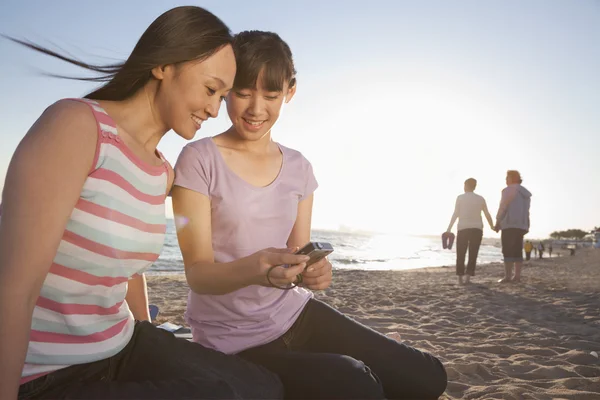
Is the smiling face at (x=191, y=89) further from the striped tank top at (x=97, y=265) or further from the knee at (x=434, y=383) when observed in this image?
the knee at (x=434, y=383)

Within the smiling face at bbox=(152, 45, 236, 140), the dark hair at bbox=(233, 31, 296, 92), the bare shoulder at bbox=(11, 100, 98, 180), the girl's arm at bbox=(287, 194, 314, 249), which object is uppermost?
the dark hair at bbox=(233, 31, 296, 92)

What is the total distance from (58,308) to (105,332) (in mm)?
218

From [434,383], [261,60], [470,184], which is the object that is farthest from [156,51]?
[470,184]

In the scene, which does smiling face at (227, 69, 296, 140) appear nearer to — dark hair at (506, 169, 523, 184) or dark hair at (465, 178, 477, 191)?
dark hair at (465, 178, 477, 191)

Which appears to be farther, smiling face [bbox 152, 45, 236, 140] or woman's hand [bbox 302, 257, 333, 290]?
woman's hand [bbox 302, 257, 333, 290]

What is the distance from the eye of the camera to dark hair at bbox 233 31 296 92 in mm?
2387

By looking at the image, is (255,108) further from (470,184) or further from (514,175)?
(514,175)

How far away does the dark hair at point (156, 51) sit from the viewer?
1.84 m

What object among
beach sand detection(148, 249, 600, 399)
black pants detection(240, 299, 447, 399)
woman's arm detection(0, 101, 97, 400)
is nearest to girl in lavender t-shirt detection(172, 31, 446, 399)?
black pants detection(240, 299, 447, 399)

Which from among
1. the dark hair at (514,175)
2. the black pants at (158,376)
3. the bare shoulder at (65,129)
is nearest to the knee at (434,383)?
the black pants at (158,376)

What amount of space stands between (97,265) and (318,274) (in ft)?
3.38

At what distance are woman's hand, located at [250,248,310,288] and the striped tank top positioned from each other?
488mm

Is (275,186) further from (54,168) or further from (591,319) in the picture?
(591,319)

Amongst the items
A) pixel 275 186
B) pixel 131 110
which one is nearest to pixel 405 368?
pixel 275 186
